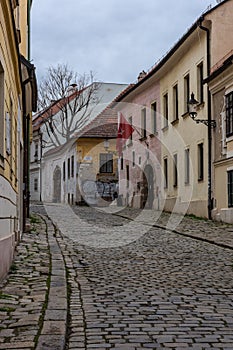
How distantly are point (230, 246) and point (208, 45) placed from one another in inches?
431

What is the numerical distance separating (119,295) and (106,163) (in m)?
34.6

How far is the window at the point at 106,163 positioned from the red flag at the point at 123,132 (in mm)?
3826

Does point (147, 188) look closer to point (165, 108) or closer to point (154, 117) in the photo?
point (154, 117)

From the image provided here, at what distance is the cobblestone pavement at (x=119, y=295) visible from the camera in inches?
198

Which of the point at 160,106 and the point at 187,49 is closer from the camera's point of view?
the point at 187,49

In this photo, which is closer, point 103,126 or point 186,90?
point 186,90

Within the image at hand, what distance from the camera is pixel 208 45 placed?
71.7 ft

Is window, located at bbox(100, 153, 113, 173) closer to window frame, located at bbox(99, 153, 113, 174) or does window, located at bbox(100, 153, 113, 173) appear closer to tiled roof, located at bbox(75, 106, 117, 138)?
window frame, located at bbox(99, 153, 113, 174)

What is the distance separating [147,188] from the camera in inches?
1238

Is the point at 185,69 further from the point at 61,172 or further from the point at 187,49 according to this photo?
the point at 61,172

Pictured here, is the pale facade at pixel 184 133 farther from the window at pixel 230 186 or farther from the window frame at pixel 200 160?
the window at pixel 230 186

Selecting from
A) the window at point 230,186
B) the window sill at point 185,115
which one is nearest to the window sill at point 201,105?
the window sill at point 185,115

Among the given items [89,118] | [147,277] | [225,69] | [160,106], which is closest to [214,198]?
[225,69]

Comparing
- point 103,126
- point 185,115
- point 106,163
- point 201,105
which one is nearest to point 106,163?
point 106,163
